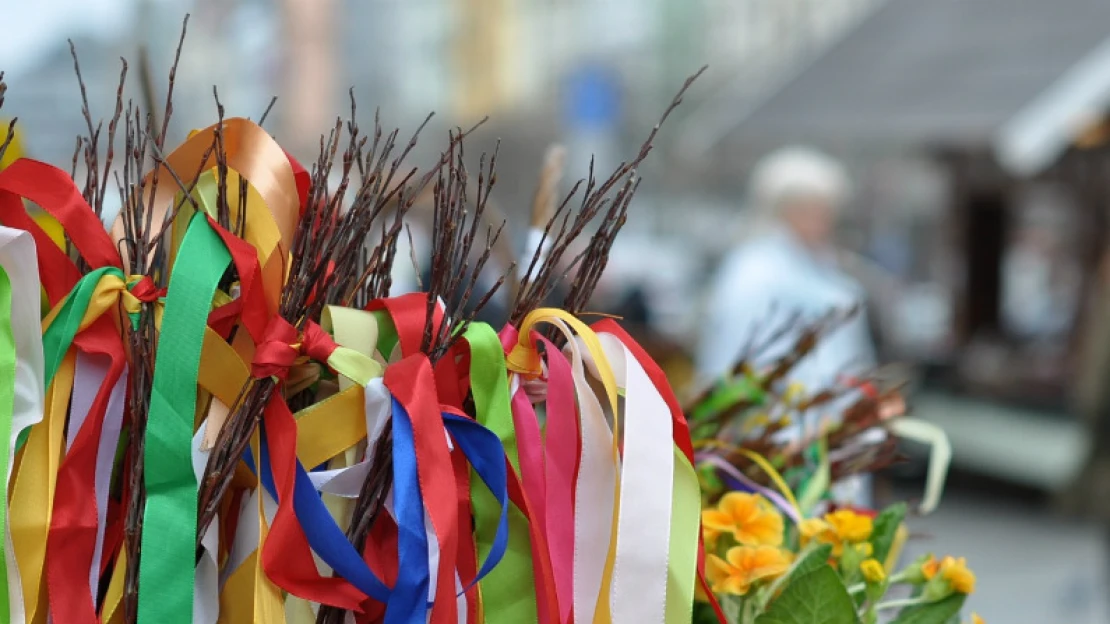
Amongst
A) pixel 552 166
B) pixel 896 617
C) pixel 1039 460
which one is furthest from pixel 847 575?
pixel 1039 460

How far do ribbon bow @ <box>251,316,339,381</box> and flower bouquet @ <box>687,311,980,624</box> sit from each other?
377 mm

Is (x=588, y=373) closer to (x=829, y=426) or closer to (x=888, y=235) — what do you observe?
(x=829, y=426)

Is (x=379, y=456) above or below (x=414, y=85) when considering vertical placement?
above

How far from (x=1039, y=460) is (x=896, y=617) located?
227 inches

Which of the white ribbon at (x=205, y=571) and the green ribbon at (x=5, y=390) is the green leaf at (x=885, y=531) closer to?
the white ribbon at (x=205, y=571)

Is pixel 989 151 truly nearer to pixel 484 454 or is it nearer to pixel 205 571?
pixel 484 454

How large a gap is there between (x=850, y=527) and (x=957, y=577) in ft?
0.34

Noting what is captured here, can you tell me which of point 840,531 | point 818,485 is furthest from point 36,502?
point 818,485

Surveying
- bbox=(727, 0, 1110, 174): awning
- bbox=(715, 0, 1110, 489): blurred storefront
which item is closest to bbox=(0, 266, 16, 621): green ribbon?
bbox=(715, 0, 1110, 489): blurred storefront

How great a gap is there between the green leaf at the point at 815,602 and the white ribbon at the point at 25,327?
60 cm

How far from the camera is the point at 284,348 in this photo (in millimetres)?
864

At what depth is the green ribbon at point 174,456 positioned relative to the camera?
2.79 ft

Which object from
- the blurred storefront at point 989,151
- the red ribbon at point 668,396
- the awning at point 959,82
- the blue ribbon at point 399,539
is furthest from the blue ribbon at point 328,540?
the awning at point 959,82

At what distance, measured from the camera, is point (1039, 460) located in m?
6.39
